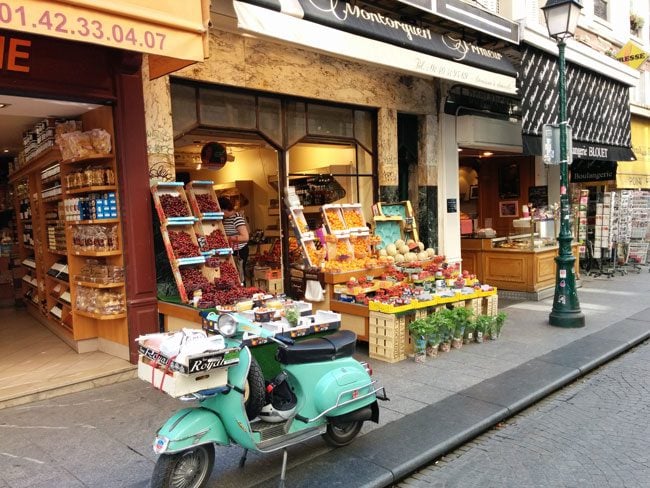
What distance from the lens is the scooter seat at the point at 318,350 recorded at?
3889mm

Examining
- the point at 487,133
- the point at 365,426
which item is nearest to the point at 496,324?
the point at 365,426

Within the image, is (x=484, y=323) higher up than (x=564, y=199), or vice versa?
(x=564, y=199)

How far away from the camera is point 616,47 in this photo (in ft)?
54.1

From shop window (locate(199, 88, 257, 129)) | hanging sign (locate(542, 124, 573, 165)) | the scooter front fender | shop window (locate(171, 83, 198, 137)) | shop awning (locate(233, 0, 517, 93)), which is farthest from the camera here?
hanging sign (locate(542, 124, 573, 165))

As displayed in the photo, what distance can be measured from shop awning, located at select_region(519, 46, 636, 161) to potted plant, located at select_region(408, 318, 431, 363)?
17.7ft

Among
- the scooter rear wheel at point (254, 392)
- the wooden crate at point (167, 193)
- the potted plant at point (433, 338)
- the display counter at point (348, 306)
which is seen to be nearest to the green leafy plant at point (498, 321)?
the potted plant at point (433, 338)

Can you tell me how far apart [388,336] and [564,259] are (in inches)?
134

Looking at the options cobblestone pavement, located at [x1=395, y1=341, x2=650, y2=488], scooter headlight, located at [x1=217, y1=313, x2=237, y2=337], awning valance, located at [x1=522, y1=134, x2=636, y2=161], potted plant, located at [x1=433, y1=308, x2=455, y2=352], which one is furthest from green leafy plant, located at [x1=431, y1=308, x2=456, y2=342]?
awning valance, located at [x1=522, y1=134, x2=636, y2=161]

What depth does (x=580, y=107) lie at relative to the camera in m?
12.1

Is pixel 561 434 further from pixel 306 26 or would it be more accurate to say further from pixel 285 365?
pixel 306 26

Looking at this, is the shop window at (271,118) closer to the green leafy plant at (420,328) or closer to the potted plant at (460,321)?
the green leafy plant at (420,328)

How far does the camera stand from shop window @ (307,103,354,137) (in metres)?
9.11

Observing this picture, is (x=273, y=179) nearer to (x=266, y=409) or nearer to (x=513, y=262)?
(x=513, y=262)

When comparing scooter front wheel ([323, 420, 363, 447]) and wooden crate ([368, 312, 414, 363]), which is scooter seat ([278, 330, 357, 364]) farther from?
→ wooden crate ([368, 312, 414, 363])
